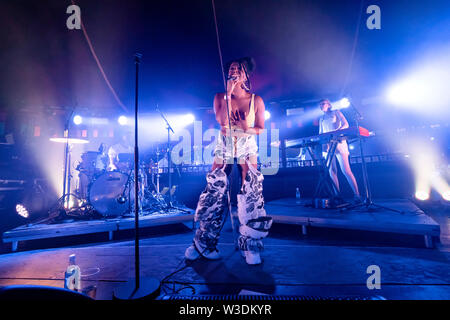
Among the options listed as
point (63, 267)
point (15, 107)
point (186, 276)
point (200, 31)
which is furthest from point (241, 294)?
point (15, 107)

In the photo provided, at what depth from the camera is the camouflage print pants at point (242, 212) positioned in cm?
216

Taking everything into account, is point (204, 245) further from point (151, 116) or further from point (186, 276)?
point (151, 116)

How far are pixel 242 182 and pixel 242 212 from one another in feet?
1.09

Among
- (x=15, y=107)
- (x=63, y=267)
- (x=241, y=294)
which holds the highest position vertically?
(x=15, y=107)

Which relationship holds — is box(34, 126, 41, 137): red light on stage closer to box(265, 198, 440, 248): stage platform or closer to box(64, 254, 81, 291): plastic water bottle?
box(64, 254, 81, 291): plastic water bottle

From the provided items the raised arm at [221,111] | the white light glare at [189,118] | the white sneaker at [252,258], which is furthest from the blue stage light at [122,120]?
the white sneaker at [252,258]

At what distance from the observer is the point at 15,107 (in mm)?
7406

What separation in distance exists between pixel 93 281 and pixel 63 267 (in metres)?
0.75

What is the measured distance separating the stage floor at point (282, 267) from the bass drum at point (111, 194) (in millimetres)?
1076

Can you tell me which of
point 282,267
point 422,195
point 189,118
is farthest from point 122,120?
point 422,195

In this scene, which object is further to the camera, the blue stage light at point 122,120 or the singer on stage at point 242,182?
the blue stage light at point 122,120

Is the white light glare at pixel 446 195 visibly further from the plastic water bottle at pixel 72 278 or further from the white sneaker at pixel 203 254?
the plastic water bottle at pixel 72 278

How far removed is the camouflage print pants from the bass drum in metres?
2.67

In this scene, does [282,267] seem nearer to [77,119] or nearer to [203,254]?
[203,254]
